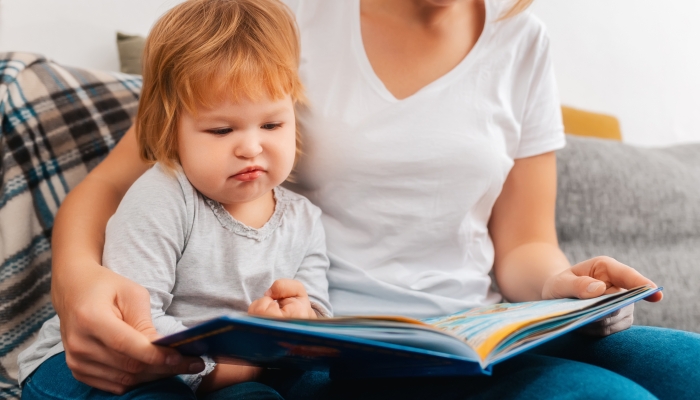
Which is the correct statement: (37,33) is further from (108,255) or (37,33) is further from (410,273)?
(410,273)

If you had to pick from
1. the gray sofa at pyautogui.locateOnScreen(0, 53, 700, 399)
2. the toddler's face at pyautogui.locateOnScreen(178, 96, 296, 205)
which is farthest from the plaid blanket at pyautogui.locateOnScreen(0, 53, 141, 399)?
the toddler's face at pyautogui.locateOnScreen(178, 96, 296, 205)

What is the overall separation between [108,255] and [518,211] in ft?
2.29

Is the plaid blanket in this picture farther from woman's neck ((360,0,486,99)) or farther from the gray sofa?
woman's neck ((360,0,486,99))

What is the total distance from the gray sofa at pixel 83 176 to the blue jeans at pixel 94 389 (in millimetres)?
227

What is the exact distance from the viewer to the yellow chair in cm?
182

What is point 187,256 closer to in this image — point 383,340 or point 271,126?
point 271,126

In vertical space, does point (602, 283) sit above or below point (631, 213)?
above

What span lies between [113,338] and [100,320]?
29mm

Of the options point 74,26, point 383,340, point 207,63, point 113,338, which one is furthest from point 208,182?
Result: point 74,26

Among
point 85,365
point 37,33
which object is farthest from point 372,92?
point 37,33

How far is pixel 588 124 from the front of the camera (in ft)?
6.07

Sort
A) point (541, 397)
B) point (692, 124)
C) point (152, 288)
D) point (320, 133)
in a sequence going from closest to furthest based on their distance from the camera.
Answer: point (541, 397) < point (152, 288) < point (320, 133) < point (692, 124)

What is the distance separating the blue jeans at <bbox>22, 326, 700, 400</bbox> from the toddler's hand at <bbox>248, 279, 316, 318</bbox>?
10 centimetres

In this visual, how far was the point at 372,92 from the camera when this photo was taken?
1037mm
